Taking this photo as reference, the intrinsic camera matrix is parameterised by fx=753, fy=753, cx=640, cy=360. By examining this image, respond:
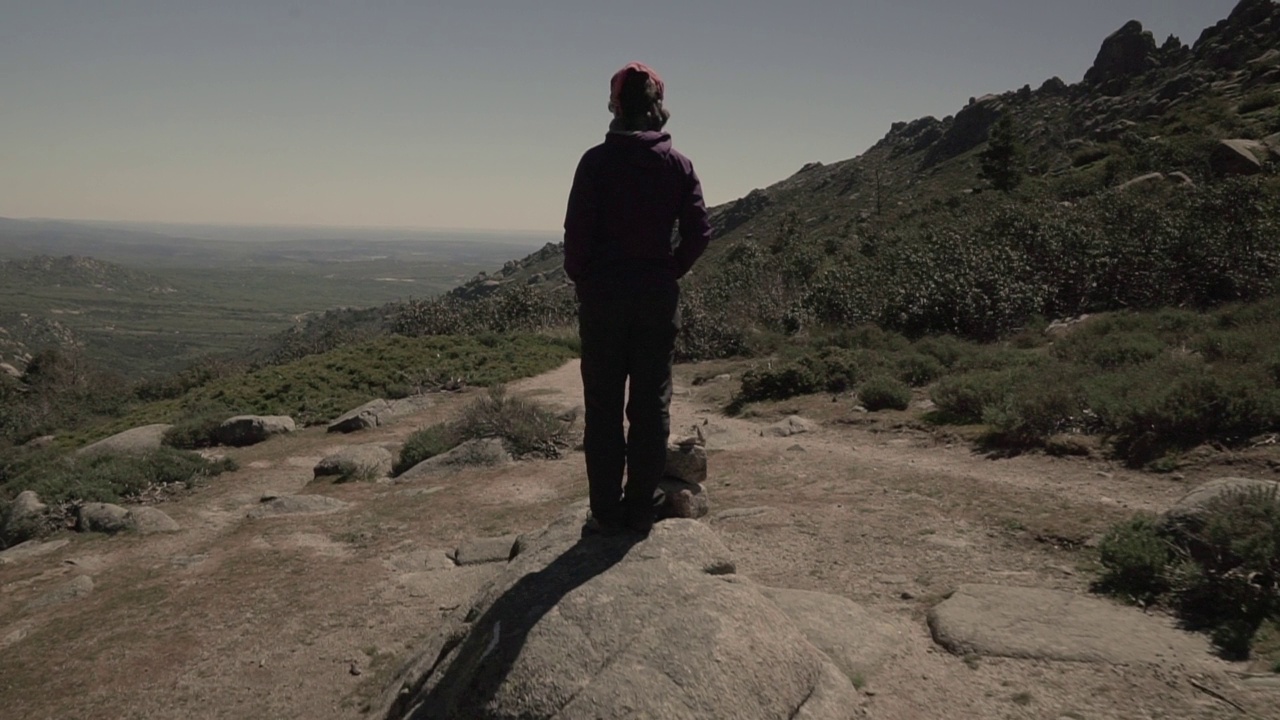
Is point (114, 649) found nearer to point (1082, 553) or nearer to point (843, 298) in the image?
point (1082, 553)

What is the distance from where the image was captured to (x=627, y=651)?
338 centimetres

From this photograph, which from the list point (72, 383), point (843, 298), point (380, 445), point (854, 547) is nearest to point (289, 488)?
point (380, 445)

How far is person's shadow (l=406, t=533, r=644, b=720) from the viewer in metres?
3.36

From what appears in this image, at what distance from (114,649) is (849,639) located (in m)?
5.62

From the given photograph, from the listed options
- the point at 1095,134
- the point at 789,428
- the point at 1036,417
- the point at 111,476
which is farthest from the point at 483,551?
the point at 1095,134

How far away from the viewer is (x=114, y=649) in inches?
234

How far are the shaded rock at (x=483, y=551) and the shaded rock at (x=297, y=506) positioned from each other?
127 inches

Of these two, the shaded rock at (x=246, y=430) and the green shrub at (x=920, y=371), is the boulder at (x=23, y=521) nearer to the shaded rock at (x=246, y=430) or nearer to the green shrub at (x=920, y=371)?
the shaded rock at (x=246, y=430)

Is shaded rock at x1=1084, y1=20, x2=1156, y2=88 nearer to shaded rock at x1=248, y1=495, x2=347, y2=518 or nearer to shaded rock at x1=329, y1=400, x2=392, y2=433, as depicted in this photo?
shaded rock at x1=329, y1=400, x2=392, y2=433

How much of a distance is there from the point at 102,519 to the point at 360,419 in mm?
6358

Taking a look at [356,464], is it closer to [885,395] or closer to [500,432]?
[500,432]

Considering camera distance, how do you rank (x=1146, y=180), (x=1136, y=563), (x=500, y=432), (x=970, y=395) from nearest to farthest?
(x=1136, y=563) → (x=970, y=395) → (x=500, y=432) → (x=1146, y=180)

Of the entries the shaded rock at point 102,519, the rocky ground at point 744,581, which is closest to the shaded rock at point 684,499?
the rocky ground at point 744,581

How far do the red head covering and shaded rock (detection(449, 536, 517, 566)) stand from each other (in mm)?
4390
